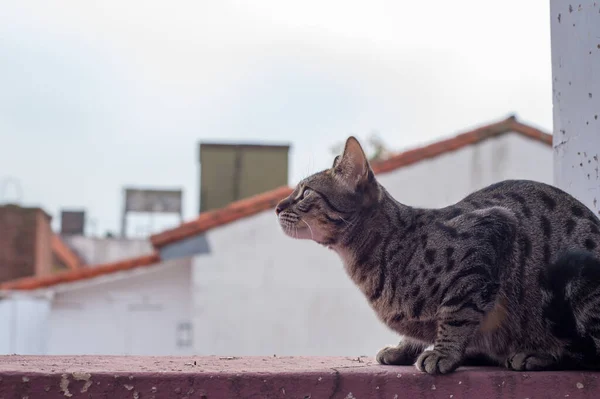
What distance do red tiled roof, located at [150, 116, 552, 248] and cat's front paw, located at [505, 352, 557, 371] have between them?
22.0ft

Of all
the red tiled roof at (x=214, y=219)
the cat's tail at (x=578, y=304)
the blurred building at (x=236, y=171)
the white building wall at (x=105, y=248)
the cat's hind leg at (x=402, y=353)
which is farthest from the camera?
the white building wall at (x=105, y=248)

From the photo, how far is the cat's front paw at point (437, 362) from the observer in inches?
70.0

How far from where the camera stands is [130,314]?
9508 mm

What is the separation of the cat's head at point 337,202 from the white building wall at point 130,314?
7.34m

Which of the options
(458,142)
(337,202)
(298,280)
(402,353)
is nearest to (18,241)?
(298,280)

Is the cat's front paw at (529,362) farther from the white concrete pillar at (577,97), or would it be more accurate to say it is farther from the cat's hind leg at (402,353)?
the white concrete pillar at (577,97)

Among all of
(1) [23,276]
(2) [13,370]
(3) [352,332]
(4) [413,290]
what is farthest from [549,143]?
(1) [23,276]

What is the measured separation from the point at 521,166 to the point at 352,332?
270 centimetres

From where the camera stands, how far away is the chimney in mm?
13750

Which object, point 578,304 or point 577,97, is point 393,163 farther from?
point 578,304

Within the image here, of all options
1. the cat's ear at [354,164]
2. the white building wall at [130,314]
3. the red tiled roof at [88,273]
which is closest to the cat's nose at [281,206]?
the cat's ear at [354,164]

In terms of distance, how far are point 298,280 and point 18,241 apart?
7.02 m

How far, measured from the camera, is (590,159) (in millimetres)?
2193

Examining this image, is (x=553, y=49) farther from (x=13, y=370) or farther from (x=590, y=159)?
(x=13, y=370)
